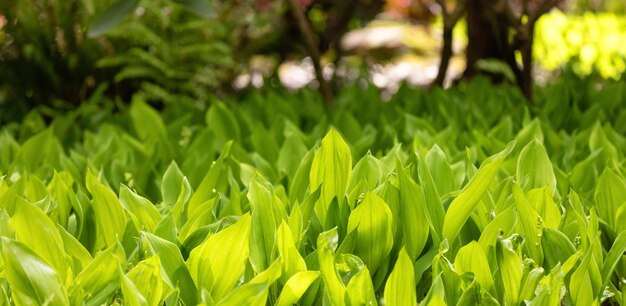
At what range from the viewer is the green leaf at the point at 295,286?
141 centimetres

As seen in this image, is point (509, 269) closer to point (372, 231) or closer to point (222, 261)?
point (372, 231)

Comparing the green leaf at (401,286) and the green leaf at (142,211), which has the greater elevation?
the green leaf at (401,286)

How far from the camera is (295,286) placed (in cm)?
141

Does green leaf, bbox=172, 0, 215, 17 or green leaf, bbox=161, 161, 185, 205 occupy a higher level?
green leaf, bbox=172, 0, 215, 17

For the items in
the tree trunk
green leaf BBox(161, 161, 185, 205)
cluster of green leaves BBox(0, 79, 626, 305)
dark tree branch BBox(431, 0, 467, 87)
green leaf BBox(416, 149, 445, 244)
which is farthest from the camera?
the tree trunk

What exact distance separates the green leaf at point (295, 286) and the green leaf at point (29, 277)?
347 mm

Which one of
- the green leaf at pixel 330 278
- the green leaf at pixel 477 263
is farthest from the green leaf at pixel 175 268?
the green leaf at pixel 477 263

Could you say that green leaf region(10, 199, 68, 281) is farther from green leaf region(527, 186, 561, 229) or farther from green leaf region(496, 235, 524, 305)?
green leaf region(527, 186, 561, 229)

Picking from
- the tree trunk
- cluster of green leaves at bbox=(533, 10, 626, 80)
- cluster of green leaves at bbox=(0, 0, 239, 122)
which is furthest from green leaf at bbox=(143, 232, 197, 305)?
cluster of green leaves at bbox=(533, 10, 626, 80)

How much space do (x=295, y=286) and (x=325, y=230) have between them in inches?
11.8

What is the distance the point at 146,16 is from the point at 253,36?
91 centimetres

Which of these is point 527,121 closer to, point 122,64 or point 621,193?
point 621,193

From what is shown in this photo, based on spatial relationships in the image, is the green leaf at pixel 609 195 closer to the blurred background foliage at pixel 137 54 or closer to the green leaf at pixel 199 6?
the green leaf at pixel 199 6

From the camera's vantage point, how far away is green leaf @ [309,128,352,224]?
5.92ft
